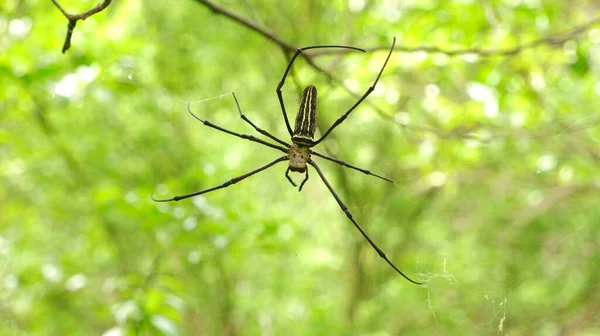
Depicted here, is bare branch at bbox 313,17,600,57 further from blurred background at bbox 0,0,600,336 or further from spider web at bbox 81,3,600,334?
spider web at bbox 81,3,600,334

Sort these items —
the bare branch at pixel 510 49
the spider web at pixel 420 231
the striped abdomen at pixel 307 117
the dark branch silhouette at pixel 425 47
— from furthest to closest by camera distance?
the spider web at pixel 420 231 → the bare branch at pixel 510 49 → the dark branch silhouette at pixel 425 47 → the striped abdomen at pixel 307 117

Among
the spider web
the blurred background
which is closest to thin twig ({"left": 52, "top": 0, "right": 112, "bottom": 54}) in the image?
the blurred background

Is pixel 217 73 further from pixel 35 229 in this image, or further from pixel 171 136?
pixel 35 229

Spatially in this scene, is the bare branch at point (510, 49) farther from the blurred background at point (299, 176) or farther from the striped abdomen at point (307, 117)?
the striped abdomen at point (307, 117)

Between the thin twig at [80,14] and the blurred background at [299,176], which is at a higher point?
the blurred background at [299,176]

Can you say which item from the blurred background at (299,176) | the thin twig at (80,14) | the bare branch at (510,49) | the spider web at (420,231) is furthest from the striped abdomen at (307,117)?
the spider web at (420,231)

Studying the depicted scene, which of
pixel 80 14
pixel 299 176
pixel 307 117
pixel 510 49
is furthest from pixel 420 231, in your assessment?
pixel 80 14
